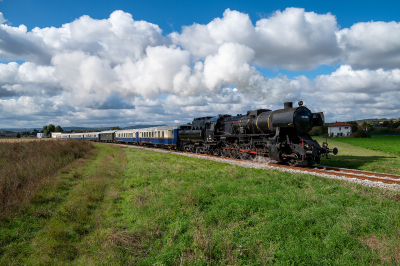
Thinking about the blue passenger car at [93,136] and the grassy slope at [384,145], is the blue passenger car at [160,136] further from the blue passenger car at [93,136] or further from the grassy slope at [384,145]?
the grassy slope at [384,145]

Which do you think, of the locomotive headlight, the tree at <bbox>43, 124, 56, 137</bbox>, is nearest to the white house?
the locomotive headlight

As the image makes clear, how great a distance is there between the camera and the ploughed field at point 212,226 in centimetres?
489

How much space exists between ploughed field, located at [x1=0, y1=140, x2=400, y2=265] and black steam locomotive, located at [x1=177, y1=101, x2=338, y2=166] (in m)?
4.33

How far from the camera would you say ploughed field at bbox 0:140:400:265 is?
16.0 ft

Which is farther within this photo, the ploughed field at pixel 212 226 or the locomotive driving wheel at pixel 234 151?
the locomotive driving wheel at pixel 234 151

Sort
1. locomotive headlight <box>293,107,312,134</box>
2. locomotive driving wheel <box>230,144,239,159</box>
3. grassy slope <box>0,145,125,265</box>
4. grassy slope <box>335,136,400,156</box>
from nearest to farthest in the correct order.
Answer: grassy slope <box>0,145,125,265</box>, locomotive headlight <box>293,107,312,134</box>, locomotive driving wheel <box>230,144,239,159</box>, grassy slope <box>335,136,400,156</box>

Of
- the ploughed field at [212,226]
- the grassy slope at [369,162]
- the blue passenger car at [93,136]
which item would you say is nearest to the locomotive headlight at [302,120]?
the grassy slope at [369,162]

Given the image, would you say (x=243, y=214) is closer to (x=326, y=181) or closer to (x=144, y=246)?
(x=144, y=246)

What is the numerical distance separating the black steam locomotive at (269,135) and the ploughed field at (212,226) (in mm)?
4333

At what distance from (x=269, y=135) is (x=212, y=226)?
10859 mm

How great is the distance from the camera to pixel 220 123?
21.4 metres

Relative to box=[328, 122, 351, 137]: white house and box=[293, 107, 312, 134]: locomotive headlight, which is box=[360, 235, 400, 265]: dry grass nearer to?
box=[293, 107, 312, 134]: locomotive headlight

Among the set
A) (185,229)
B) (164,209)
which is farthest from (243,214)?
(164,209)

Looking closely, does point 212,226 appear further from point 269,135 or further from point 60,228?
point 269,135
